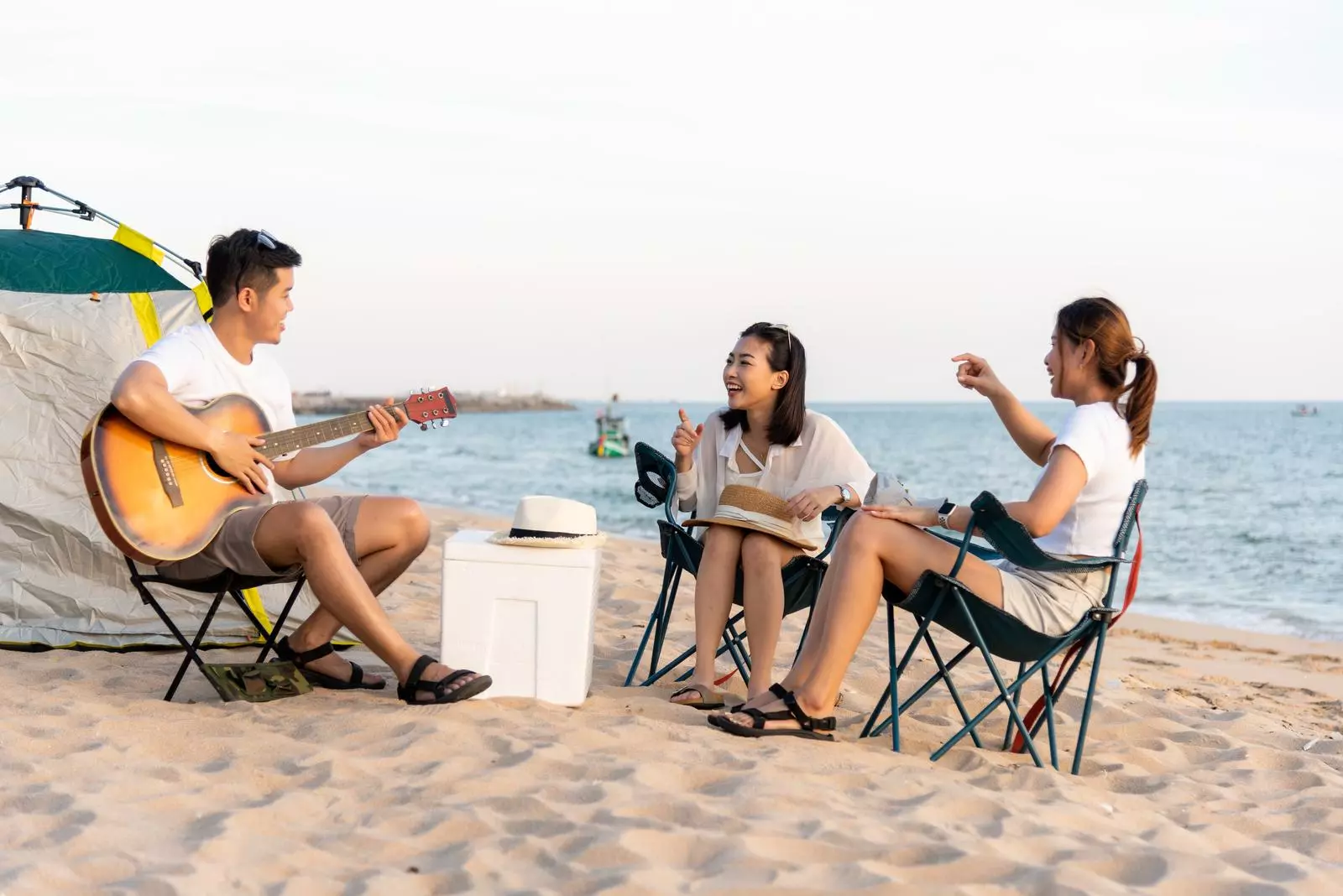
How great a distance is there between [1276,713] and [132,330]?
13.4ft

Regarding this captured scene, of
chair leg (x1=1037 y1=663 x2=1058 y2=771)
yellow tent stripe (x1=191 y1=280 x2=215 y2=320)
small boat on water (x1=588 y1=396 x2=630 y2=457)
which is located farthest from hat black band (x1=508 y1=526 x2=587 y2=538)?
small boat on water (x1=588 y1=396 x2=630 y2=457)

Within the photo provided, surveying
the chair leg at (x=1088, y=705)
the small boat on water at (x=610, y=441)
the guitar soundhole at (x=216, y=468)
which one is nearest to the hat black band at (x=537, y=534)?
the guitar soundhole at (x=216, y=468)

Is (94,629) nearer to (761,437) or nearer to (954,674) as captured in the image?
(761,437)

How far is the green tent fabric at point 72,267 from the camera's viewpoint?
411 centimetres

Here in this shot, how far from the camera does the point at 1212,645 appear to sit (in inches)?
244

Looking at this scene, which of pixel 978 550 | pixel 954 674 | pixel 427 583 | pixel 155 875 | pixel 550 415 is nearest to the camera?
pixel 155 875

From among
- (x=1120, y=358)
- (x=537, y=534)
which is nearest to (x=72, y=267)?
(x=537, y=534)

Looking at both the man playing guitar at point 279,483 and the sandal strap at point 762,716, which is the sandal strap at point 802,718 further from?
the man playing guitar at point 279,483

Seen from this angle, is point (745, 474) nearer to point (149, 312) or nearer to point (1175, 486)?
point (149, 312)

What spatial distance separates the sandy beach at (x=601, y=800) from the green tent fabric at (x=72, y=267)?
132cm

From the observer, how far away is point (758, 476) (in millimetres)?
3506

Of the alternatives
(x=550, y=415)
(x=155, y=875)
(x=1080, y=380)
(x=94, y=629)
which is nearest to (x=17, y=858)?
(x=155, y=875)

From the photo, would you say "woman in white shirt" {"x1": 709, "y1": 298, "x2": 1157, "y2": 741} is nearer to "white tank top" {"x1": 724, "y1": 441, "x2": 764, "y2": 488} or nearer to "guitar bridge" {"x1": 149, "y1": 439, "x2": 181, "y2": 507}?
"white tank top" {"x1": 724, "y1": 441, "x2": 764, "y2": 488}

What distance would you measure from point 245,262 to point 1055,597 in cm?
221
